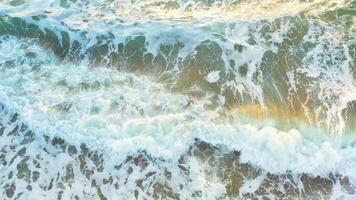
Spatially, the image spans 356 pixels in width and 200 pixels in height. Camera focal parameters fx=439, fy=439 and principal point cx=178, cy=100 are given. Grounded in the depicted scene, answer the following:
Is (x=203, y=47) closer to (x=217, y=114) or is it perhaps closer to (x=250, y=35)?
(x=250, y=35)

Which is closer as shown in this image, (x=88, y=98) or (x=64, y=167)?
(x=64, y=167)

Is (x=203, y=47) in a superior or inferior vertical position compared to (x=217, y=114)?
superior

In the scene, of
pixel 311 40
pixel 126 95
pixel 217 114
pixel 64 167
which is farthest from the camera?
pixel 311 40

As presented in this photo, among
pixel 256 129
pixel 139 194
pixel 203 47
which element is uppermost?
pixel 203 47

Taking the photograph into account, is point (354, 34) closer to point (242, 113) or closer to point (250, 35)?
point (250, 35)

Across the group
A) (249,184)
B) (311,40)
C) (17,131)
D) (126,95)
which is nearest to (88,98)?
(126,95)

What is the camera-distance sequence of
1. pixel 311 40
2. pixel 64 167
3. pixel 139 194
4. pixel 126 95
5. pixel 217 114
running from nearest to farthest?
pixel 139 194 < pixel 64 167 < pixel 217 114 < pixel 126 95 < pixel 311 40
